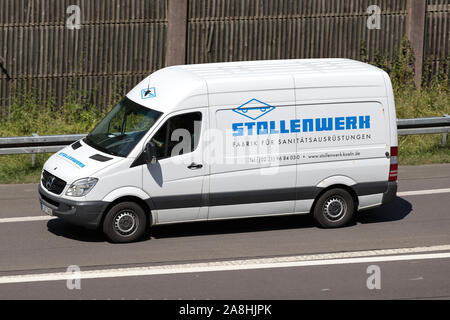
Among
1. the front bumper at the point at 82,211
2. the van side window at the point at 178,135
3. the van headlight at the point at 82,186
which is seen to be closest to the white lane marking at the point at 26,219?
the front bumper at the point at 82,211

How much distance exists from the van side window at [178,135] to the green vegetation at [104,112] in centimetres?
384

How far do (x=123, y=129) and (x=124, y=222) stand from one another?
129 centimetres

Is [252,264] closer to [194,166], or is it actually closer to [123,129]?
[194,166]

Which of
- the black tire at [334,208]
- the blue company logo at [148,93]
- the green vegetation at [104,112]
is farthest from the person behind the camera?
the green vegetation at [104,112]

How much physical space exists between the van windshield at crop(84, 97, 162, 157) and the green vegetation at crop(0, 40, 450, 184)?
281 centimetres

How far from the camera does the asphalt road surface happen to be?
969cm

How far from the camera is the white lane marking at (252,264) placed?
1008cm

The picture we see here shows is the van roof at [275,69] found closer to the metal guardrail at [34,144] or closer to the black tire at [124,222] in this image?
the black tire at [124,222]

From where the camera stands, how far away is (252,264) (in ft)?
34.6

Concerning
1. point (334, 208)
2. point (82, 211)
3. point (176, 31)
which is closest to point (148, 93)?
point (82, 211)

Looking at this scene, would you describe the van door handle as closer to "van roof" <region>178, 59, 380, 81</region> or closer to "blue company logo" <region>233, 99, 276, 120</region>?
"blue company logo" <region>233, 99, 276, 120</region>

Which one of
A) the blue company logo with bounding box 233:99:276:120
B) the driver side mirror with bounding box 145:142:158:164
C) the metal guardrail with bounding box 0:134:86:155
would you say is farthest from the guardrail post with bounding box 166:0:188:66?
the driver side mirror with bounding box 145:142:158:164

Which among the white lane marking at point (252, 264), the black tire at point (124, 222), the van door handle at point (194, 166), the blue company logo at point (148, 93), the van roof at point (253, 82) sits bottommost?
the white lane marking at point (252, 264)
